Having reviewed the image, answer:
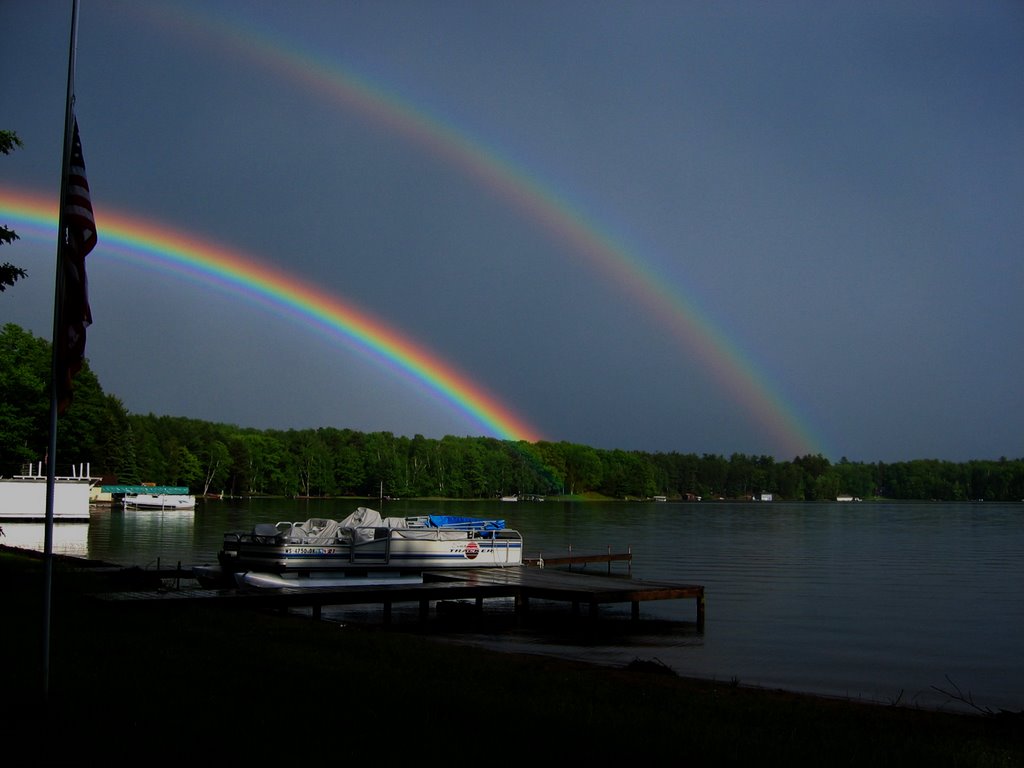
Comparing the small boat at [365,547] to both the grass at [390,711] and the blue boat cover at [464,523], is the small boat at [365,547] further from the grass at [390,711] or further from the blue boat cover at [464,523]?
the grass at [390,711]

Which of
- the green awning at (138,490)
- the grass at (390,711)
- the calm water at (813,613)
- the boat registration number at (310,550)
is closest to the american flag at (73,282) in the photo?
the grass at (390,711)

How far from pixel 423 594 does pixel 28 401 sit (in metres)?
67.0

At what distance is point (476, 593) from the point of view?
2970 cm

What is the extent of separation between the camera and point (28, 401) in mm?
82875

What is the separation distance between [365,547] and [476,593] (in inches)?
296

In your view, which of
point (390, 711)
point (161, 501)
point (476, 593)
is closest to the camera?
point (390, 711)

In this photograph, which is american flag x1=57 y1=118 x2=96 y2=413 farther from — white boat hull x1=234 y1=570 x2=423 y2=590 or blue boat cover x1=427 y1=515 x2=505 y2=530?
blue boat cover x1=427 y1=515 x2=505 y2=530

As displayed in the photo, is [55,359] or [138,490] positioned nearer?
[55,359]

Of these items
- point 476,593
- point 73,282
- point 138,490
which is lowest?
point 138,490

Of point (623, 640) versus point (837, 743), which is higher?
point (837, 743)

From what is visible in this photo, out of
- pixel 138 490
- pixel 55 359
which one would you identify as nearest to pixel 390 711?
pixel 55 359

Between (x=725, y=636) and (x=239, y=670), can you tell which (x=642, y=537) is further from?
(x=239, y=670)

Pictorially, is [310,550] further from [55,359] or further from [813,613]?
[55,359]

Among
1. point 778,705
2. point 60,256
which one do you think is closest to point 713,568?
point 778,705
